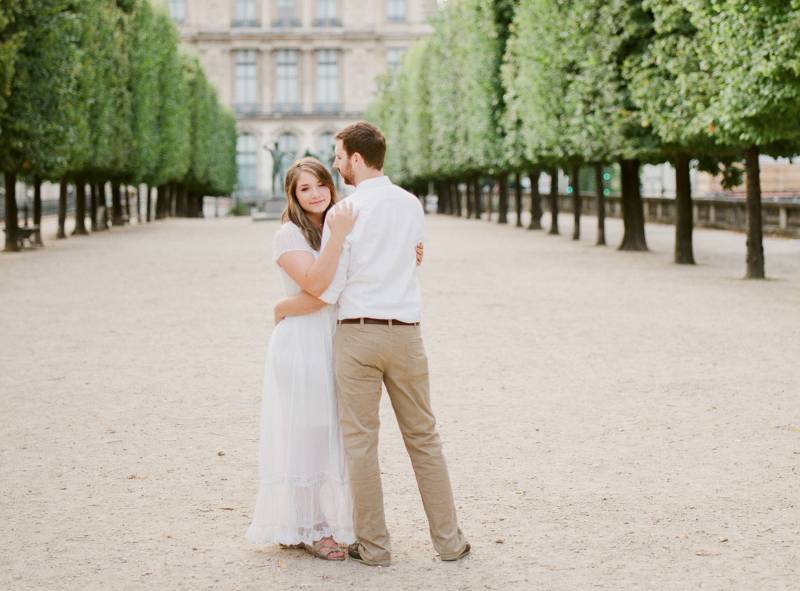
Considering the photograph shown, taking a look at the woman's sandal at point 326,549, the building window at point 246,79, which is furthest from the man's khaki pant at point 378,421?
the building window at point 246,79

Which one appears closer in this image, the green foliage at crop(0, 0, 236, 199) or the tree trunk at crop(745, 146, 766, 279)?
the tree trunk at crop(745, 146, 766, 279)

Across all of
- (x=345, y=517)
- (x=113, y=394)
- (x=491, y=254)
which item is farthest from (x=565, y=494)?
(x=491, y=254)

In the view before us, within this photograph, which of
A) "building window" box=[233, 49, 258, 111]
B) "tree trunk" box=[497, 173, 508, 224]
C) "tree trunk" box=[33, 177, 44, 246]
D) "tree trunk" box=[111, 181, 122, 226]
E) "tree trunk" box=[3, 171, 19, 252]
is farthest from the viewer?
"building window" box=[233, 49, 258, 111]

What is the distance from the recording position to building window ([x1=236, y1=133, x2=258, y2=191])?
11531 centimetres

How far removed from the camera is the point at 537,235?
129 feet

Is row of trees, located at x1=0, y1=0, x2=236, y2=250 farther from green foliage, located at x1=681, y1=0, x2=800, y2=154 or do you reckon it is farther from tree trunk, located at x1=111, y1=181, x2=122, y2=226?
green foliage, located at x1=681, y1=0, x2=800, y2=154

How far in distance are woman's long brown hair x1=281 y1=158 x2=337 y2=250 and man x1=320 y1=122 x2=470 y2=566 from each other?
0.17 meters

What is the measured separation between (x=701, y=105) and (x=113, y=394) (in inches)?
480

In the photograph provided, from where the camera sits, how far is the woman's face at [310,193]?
5.60 meters

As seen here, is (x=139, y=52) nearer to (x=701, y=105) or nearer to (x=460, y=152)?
(x=460, y=152)

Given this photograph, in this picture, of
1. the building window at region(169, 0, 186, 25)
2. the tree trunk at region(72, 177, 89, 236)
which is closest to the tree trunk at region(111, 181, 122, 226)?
the tree trunk at region(72, 177, 89, 236)

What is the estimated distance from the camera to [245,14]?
118875 millimetres

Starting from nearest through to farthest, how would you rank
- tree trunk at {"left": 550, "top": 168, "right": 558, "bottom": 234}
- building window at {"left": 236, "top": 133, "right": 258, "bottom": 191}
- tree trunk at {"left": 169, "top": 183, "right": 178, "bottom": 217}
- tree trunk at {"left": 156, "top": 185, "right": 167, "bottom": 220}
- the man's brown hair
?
1. the man's brown hair
2. tree trunk at {"left": 550, "top": 168, "right": 558, "bottom": 234}
3. tree trunk at {"left": 156, "top": 185, "right": 167, "bottom": 220}
4. tree trunk at {"left": 169, "top": 183, "right": 178, "bottom": 217}
5. building window at {"left": 236, "top": 133, "right": 258, "bottom": 191}

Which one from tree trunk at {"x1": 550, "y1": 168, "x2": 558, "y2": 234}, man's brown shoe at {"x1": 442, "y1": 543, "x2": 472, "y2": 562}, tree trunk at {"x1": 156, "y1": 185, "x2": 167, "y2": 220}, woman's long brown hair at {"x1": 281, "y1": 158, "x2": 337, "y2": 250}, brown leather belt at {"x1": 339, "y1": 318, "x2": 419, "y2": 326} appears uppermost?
tree trunk at {"x1": 156, "y1": 185, "x2": 167, "y2": 220}
